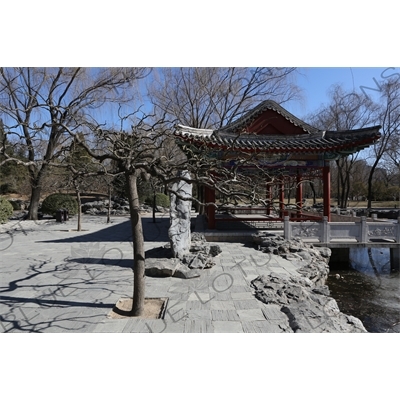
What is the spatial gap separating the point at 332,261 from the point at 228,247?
2.93 m

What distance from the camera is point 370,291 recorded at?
6.43 m

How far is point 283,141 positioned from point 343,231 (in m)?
2.99

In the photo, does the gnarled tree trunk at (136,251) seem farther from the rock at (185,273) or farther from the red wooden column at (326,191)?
the red wooden column at (326,191)

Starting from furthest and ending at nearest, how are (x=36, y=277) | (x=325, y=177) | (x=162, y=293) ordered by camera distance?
(x=325, y=177), (x=36, y=277), (x=162, y=293)

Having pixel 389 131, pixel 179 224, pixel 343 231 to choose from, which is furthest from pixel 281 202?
pixel 389 131

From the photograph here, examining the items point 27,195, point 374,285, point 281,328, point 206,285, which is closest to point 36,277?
point 206,285

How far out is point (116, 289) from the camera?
4.59 m

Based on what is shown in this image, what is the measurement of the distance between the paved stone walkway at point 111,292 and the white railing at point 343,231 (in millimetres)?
1433

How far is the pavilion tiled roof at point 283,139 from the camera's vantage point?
8445 millimetres

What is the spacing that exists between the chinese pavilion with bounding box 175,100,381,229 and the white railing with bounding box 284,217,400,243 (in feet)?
3.82

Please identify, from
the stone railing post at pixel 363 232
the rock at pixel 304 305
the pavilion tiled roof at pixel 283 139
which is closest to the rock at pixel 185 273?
the rock at pixel 304 305

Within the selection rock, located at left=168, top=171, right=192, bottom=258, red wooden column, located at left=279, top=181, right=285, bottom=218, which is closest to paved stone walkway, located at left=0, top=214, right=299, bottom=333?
rock, located at left=168, top=171, right=192, bottom=258

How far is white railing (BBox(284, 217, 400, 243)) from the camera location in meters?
7.92

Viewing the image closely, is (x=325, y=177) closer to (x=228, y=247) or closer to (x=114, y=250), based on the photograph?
(x=228, y=247)
